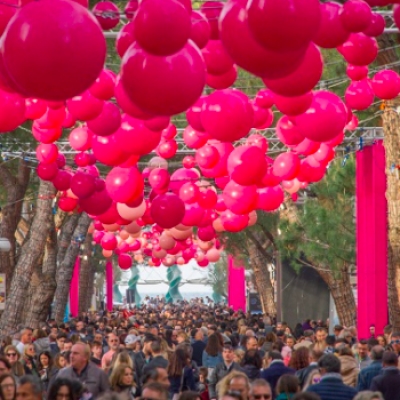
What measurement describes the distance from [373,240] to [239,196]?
25.1ft

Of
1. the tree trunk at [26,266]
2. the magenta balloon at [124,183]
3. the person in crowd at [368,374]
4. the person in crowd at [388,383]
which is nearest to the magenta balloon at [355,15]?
the person in crowd at [388,383]

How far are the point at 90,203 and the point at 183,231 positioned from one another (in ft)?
15.8

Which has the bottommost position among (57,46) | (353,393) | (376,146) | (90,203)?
(353,393)

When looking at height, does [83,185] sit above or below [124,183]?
above

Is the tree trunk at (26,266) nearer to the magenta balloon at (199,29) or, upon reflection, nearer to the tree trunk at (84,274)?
the magenta balloon at (199,29)

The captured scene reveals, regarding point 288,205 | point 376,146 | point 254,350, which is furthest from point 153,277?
point 254,350

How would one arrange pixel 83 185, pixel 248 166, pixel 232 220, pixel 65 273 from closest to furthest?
pixel 248 166 < pixel 83 185 < pixel 232 220 < pixel 65 273

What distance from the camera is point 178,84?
6.17 meters

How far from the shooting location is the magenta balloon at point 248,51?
607cm

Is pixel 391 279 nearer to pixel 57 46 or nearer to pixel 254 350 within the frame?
pixel 254 350

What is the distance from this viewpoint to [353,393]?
9516 mm

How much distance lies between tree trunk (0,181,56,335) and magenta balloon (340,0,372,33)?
18017 millimetres

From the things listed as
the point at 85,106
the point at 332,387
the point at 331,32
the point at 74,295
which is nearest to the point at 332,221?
the point at 85,106

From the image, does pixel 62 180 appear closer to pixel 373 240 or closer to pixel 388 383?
pixel 388 383
